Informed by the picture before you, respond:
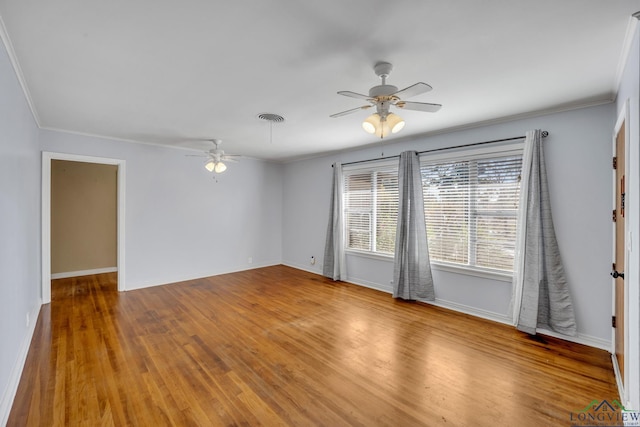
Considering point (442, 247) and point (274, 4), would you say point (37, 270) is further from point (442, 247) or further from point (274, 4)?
point (442, 247)

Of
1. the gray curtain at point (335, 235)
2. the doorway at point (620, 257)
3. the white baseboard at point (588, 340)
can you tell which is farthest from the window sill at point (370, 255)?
the doorway at point (620, 257)

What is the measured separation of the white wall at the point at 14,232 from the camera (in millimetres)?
1966

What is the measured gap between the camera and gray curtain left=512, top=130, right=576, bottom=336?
312 cm

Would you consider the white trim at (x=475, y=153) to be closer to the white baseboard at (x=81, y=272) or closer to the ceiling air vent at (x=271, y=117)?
the ceiling air vent at (x=271, y=117)

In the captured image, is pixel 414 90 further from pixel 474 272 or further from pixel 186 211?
pixel 186 211

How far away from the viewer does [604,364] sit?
2.62m

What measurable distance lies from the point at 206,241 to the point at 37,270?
2.50 meters

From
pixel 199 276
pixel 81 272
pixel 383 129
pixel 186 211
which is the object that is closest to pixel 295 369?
pixel 383 129

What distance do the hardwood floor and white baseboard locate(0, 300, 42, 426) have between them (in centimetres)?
5

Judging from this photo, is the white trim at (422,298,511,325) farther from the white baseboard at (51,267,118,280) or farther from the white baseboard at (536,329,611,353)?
the white baseboard at (51,267,118,280)

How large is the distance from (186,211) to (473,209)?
196 inches

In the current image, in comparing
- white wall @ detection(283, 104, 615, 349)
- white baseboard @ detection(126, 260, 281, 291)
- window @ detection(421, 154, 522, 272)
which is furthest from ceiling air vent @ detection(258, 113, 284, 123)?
white baseboard @ detection(126, 260, 281, 291)

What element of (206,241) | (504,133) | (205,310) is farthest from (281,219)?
(504,133)

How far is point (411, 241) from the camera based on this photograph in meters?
4.36
